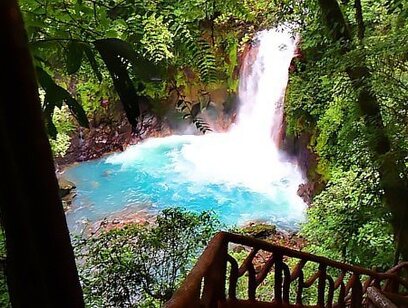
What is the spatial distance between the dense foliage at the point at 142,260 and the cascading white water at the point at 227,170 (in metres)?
4.19

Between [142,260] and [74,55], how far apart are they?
3.46m

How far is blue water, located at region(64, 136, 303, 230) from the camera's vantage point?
29.8 ft

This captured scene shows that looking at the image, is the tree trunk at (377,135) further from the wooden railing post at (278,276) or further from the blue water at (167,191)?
the blue water at (167,191)

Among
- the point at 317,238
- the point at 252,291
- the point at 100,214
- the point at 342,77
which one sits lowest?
the point at 100,214

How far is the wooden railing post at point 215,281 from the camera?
1.57m

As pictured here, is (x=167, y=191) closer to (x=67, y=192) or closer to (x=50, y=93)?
(x=67, y=192)

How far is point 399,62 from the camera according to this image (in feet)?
12.2

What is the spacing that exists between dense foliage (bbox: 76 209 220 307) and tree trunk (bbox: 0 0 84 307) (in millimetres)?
3368

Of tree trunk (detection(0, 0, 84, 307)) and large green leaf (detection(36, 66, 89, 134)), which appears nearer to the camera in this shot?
tree trunk (detection(0, 0, 84, 307))

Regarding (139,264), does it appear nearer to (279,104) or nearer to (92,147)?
(279,104)

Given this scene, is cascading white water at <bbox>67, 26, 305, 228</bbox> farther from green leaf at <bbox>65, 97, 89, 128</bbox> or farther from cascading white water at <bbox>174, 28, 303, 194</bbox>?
green leaf at <bbox>65, 97, 89, 128</bbox>

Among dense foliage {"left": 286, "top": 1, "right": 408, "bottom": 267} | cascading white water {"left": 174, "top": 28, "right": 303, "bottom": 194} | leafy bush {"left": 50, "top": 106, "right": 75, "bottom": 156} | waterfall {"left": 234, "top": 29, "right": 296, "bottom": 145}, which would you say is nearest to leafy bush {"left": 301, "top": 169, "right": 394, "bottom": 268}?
dense foliage {"left": 286, "top": 1, "right": 408, "bottom": 267}

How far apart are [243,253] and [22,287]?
6358mm

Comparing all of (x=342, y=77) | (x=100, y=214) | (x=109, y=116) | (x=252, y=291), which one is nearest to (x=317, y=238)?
(x=342, y=77)
